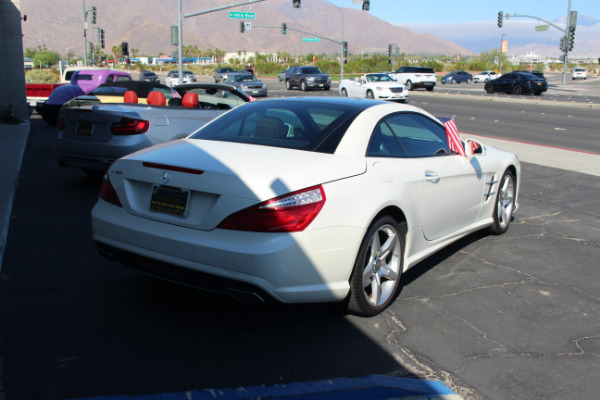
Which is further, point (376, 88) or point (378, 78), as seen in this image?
point (378, 78)

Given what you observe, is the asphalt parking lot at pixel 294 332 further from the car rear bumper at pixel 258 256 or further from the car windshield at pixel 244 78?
the car windshield at pixel 244 78

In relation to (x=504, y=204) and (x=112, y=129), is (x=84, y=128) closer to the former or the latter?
(x=112, y=129)

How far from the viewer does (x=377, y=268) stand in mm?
4328

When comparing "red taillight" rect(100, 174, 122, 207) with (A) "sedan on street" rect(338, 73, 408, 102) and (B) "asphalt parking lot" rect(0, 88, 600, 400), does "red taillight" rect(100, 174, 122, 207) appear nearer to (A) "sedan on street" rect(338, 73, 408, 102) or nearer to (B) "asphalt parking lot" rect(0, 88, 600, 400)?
(B) "asphalt parking lot" rect(0, 88, 600, 400)

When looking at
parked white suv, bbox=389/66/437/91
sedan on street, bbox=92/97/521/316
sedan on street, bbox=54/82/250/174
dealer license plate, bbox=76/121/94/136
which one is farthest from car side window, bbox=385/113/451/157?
parked white suv, bbox=389/66/437/91

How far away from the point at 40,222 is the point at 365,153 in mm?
4201

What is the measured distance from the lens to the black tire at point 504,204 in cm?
636

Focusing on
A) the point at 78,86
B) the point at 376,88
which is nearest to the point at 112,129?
the point at 78,86

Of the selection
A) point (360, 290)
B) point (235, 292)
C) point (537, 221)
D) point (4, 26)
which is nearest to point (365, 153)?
point (360, 290)

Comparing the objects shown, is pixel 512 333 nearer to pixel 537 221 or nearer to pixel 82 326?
pixel 82 326

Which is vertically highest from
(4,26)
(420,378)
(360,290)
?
(4,26)

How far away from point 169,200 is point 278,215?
798mm

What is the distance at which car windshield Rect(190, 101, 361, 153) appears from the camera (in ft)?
14.7

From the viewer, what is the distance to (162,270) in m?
3.95
